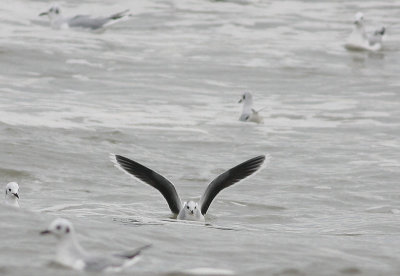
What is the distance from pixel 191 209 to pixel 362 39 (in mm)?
17930

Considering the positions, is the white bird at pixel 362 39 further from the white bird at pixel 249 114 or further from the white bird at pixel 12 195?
the white bird at pixel 12 195

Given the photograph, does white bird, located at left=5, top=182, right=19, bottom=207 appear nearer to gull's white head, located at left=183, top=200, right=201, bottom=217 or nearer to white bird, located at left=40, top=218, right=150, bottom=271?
gull's white head, located at left=183, top=200, right=201, bottom=217

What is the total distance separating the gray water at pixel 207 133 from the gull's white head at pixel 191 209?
0.32 m

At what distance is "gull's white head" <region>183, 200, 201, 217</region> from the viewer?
11.7m

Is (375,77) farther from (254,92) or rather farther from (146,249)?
(146,249)

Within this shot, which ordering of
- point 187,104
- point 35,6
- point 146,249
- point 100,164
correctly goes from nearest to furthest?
point 146,249 < point 100,164 < point 187,104 < point 35,6

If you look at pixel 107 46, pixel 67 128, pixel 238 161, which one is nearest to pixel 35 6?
pixel 107 46

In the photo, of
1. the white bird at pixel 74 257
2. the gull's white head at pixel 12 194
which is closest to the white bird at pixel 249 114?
the gull's white head at pixel 12 194

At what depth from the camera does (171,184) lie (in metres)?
12.2

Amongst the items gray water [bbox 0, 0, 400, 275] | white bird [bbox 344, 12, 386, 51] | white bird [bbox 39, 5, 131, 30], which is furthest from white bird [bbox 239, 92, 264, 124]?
white bird [bbox 39, 5, 131, 30]

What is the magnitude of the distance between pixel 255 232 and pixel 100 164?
5500 mm

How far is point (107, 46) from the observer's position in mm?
27578

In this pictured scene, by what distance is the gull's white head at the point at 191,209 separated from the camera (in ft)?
38.4

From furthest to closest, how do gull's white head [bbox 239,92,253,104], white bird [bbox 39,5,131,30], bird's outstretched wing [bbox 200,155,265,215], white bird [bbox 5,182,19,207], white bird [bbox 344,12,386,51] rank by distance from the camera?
1. white bird [bbox 39,5,131,30]
2. white bird [bbox 344,12,386,51]
3. gull's white head [bbox 239,92,253,104]
4. bird's outstretched wing [bbox 200,155,265,215]
5. white bird [bbox 5,182,19,207]
